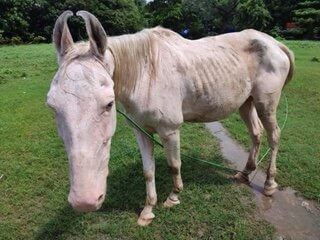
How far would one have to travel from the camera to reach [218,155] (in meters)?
5.14

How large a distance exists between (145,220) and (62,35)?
210cm

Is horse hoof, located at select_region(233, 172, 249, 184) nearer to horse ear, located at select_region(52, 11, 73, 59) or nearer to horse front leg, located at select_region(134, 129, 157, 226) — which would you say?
horse front leg, located at select_region(134, 129, 157, 226)

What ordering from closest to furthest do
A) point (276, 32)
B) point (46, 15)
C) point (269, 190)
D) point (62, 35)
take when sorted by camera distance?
1. point (62, 35)
2. point (269, 190)
3. point (46, 15)
4. point (276, 32)

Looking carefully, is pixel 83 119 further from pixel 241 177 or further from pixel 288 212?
pixel 241 177

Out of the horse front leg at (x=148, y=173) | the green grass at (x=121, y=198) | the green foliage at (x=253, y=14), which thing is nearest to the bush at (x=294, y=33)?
the green foliage at (x=253, y=14)

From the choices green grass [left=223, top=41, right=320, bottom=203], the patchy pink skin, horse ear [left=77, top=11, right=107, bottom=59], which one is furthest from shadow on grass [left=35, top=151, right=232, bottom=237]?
horse ear [left=77, top=11, right=107, bottom=59]

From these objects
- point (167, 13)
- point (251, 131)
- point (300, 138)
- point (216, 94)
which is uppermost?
point (216, 94)

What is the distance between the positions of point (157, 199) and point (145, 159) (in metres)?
0.69

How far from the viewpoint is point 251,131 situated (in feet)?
14.2

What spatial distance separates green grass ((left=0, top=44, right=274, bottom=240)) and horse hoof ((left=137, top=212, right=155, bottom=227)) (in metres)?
0.05

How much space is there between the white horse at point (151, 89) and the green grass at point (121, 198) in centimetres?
25

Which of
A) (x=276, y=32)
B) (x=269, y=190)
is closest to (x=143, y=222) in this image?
(x=269, y=190)

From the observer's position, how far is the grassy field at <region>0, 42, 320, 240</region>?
11.2 ft

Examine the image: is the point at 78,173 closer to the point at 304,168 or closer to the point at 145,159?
the point at 145,159
